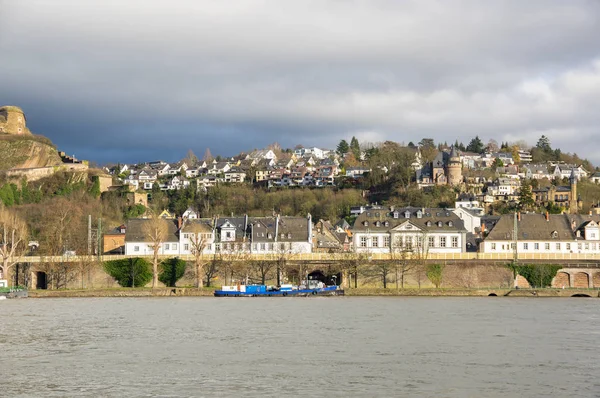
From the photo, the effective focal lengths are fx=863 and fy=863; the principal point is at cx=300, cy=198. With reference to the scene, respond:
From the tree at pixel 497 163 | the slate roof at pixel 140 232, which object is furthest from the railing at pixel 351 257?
the tree at pixel 497 163

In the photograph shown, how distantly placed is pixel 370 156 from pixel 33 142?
76.4 metres

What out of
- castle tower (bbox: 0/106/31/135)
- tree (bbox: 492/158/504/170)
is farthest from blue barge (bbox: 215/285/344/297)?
tree (bbox: 492/158/504/170)

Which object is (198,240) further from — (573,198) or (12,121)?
(12,121)

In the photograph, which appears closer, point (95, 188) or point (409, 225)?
point (409, 225)

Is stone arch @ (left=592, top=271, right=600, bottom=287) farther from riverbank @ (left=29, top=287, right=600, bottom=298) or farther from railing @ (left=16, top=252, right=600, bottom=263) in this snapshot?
riverbank @ (left=29, top=287, right=600, bottom=298)

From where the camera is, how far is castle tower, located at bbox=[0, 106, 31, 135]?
6235 inches

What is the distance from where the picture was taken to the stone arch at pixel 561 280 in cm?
7919

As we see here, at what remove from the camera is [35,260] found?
81562mm

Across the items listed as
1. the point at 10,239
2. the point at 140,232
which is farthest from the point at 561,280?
the point at 10,239

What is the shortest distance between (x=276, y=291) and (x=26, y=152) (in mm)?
83073

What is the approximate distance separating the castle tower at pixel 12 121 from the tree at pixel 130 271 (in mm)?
86305

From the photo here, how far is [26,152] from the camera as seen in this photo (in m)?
145

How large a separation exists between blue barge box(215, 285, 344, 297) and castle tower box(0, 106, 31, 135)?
9611cm

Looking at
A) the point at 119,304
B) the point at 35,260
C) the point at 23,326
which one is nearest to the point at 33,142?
the point at 35,260
